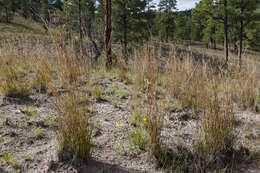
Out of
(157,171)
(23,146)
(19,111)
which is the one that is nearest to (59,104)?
(23,146)

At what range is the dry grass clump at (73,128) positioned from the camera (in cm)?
129

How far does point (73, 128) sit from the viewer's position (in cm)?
129

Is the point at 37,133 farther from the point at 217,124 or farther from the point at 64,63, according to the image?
the point at 217,124

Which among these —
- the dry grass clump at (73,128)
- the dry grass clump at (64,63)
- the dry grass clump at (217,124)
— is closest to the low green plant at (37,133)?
the dry grass clump at (73,128)

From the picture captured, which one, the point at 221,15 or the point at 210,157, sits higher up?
the point at 221,15

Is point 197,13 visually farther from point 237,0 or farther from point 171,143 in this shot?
point 171,143

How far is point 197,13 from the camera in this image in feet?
35.1

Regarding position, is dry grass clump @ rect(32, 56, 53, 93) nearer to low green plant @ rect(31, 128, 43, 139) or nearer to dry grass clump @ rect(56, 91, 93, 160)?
low green plant @ rect(31, 128, 43, 139)

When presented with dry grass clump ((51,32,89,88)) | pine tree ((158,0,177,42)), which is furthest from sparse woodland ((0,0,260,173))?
pine tree ((158,0,177,42))

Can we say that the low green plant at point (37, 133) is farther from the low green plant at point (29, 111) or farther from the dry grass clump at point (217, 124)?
the dry grass clump at point (217, 124)

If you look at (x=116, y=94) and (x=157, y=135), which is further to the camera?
(x=116, y=94)

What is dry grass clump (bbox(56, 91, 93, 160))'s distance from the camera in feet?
4.23

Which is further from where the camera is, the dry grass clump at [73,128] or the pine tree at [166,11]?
the pine tree at [166,11]

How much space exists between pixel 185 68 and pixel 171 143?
1.46 metres
